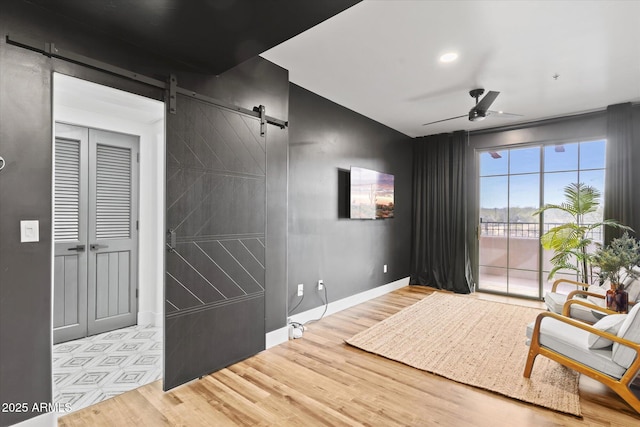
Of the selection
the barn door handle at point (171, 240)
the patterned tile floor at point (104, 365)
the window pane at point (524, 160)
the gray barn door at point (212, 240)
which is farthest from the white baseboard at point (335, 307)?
the window pane at point (524, 160)

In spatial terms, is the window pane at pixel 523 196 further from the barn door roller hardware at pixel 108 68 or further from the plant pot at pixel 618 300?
the barn door roller hardware at pixel 108 68

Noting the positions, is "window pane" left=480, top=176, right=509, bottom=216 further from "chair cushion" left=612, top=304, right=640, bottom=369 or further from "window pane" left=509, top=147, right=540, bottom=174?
"chair cushion" left=612, top=304, right=640, bottom=369

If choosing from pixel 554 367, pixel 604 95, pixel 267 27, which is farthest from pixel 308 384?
pixel 604 95

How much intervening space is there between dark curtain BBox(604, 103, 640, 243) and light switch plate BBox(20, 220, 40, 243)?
616cm

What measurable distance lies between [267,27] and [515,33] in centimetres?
211

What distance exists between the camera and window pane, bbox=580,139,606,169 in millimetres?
4656

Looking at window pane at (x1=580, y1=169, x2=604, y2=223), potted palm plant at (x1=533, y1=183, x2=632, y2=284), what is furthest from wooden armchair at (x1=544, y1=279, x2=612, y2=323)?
window pane at (x1=580, y1=169, x2=604, y2=223)

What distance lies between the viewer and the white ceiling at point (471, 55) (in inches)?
92.8

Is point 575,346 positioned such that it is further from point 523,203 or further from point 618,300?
point 523,203

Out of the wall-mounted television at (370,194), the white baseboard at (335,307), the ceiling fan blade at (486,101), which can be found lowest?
the white baseboard at (335,307)

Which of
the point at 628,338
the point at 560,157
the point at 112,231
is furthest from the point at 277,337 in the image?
the point at 560,157

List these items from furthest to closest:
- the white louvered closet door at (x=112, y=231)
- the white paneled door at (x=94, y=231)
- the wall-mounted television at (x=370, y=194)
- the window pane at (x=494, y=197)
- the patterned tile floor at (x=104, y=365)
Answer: the window pane at (x=494, y=197) → the wall-mounted television at (x=370, y=194) → the white louvered closet door at (x=112, y=231) → the white paneled door at (x=94, y=231) → the patterned tile floor at (x=104, y=365)

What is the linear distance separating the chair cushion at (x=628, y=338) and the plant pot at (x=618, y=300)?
2.81 feet

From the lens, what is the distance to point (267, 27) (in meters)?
2.01
